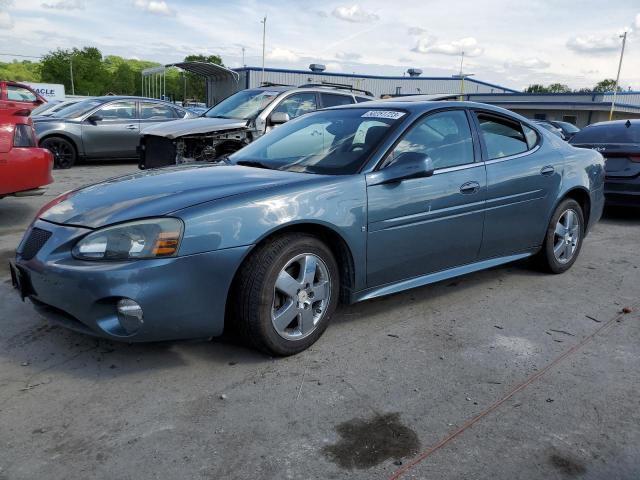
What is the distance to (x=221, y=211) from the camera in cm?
296

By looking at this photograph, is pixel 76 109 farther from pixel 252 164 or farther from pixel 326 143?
pixel 326 143

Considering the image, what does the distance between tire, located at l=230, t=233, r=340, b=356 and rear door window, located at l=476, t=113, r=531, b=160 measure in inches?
68.7

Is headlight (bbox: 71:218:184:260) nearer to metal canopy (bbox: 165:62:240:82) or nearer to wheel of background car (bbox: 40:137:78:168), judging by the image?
wheel of background car (bbox: 40:137:78:168)

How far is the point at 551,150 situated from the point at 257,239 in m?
3.02

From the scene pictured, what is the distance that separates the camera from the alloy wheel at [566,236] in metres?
4.95

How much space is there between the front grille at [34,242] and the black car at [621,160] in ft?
23.2

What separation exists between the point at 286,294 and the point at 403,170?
3.58ft

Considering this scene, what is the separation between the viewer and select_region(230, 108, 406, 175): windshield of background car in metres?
3.66

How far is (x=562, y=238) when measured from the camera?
Result: 197 inches

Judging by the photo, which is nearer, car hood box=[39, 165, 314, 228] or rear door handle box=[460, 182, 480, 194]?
car hood box=[39, 165, 314, 228]

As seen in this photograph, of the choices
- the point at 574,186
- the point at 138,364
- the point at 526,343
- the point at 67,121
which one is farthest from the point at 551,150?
the point at 67,121

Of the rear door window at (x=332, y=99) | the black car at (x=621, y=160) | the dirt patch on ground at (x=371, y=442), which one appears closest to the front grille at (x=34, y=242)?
the dirt patch on ground at (x=371, y=442)

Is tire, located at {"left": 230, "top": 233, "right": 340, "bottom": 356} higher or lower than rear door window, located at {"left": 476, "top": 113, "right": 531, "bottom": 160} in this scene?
lower

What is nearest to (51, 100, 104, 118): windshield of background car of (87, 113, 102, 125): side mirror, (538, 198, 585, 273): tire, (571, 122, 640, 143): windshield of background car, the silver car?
the silver car
